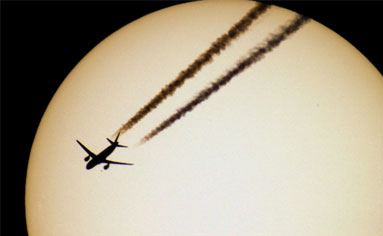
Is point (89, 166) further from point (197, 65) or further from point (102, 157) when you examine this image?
point (197, 65)

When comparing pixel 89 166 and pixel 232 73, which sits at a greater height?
pixel 232 73

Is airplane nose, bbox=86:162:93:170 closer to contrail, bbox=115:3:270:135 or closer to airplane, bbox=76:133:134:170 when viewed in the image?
airplane, bbox=76:133:134:170

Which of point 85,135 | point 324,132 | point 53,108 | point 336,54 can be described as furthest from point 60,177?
point 336,54

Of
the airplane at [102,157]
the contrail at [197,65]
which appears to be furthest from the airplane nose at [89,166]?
the contrail at [197,65]

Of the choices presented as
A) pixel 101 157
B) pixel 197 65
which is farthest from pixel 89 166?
pixel 197 65

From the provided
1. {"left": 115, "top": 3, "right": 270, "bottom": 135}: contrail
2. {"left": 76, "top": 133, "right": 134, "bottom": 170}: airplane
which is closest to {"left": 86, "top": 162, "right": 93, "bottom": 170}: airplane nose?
{"left": 76, "top": 133, "right": 134, "bottom": 170}: airplane
